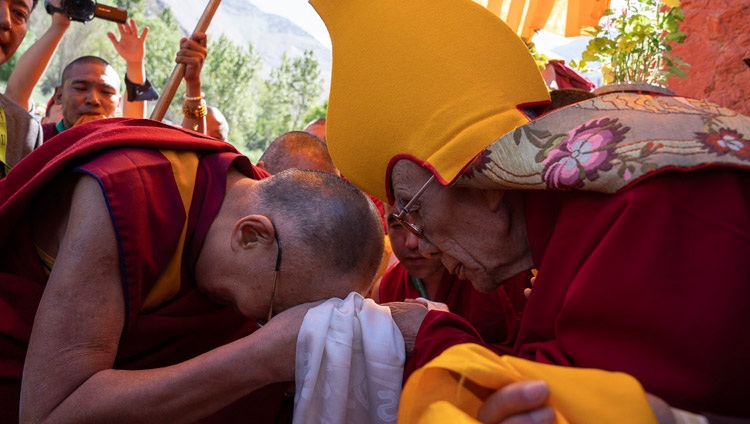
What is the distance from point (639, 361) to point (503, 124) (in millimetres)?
679

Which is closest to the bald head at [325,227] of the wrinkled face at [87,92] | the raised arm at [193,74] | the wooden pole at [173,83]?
the wooden pole at [173,83]

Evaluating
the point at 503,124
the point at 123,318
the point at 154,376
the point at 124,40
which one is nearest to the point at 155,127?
the point at 123,318

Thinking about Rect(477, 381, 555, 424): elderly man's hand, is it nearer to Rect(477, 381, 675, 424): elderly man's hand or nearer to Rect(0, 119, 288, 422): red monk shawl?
Rect(477, 381, 675, 424): elderly man's hand

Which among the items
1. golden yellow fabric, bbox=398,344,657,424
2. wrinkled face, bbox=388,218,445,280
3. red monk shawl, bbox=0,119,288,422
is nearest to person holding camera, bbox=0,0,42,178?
red monk shawl, bbox=0,119,288,422

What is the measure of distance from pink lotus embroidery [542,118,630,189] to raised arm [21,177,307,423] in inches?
30.4

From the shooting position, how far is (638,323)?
4.36ft

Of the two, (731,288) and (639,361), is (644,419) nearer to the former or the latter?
(639,361)

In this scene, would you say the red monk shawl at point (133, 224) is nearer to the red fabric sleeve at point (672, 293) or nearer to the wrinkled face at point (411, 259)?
the wrinkled face at point (411, 259)

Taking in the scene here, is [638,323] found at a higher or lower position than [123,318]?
higher

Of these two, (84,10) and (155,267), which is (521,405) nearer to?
(155,267)

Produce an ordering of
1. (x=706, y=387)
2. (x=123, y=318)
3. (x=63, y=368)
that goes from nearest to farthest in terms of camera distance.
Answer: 1. (x=706, y=387)
2. (x=63, y=368)
3. (x=123, y=318)

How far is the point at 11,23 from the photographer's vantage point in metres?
3.54

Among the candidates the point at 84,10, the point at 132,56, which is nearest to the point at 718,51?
the point at 132,56

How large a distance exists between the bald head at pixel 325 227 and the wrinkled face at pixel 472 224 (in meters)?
0.18
